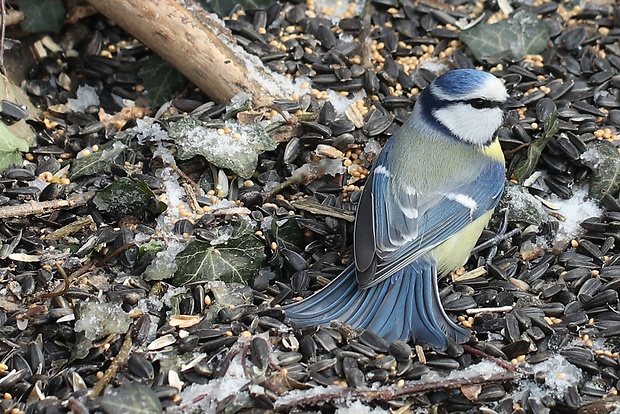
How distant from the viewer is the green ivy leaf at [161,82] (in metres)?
3.85

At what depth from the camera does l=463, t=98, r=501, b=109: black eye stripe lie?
10.4 ft

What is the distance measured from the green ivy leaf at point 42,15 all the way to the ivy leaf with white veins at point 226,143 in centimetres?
88

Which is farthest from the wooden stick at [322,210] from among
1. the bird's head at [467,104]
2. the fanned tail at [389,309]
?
the bird's head at [467,104]

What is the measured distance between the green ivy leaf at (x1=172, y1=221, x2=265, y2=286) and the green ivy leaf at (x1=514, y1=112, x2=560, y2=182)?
1.14 m

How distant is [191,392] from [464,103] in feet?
4.78

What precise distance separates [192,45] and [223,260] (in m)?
1.00

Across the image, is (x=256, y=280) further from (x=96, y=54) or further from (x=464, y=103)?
(x=96, y=54)

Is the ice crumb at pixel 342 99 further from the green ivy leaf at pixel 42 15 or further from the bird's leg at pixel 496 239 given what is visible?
the green ivy leaf at pixel 42 15

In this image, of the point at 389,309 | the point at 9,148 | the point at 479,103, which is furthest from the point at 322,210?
the point at 9,148

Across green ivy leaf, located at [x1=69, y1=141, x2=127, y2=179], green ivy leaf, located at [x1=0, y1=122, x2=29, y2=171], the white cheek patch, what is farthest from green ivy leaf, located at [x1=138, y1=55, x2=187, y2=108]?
the white cheek patch

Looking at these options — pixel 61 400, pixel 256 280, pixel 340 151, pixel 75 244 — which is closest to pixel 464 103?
pixel 340 151

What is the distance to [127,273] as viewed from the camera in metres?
3.09

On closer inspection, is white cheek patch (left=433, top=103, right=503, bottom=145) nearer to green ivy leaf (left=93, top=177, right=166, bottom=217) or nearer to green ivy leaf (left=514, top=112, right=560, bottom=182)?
green ivy leaf (left=514, top=112, right=560, bottom=182)

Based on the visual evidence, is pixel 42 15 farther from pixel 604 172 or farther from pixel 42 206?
pixel 604 172
